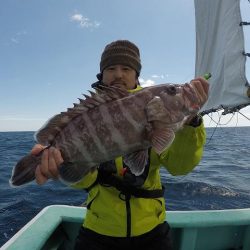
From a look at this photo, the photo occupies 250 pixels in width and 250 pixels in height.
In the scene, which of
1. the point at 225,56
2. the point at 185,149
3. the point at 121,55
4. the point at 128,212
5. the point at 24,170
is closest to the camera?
the point at 24,170

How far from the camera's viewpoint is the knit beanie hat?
315 cm

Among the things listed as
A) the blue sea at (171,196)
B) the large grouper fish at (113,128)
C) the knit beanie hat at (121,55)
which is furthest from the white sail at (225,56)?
the large grouper fish at (113,128)

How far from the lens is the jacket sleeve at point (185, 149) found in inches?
98.8

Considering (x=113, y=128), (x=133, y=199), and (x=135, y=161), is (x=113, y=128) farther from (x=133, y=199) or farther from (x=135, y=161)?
(x=133, y=199)

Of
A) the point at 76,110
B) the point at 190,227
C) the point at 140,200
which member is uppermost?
the point at 76,110

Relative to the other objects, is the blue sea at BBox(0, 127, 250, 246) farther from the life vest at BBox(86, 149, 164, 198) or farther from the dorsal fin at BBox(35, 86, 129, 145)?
the dorsal fin at BBox(35, 86, 129, 145)

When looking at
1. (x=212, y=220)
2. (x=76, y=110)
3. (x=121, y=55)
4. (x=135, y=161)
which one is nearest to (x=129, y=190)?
(x=135, y=161)

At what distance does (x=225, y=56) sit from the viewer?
7.65 metres

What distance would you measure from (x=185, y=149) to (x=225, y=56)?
5710mm

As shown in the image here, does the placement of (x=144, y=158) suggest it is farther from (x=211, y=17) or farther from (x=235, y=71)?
(x=211, y=17)

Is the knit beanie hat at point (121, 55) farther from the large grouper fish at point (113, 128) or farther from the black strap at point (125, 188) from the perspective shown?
the black strap at point (125, 188)

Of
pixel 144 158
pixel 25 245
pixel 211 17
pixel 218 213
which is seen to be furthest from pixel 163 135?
pixel 211 17

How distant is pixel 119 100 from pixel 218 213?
274 cm

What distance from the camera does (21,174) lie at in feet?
6.95
